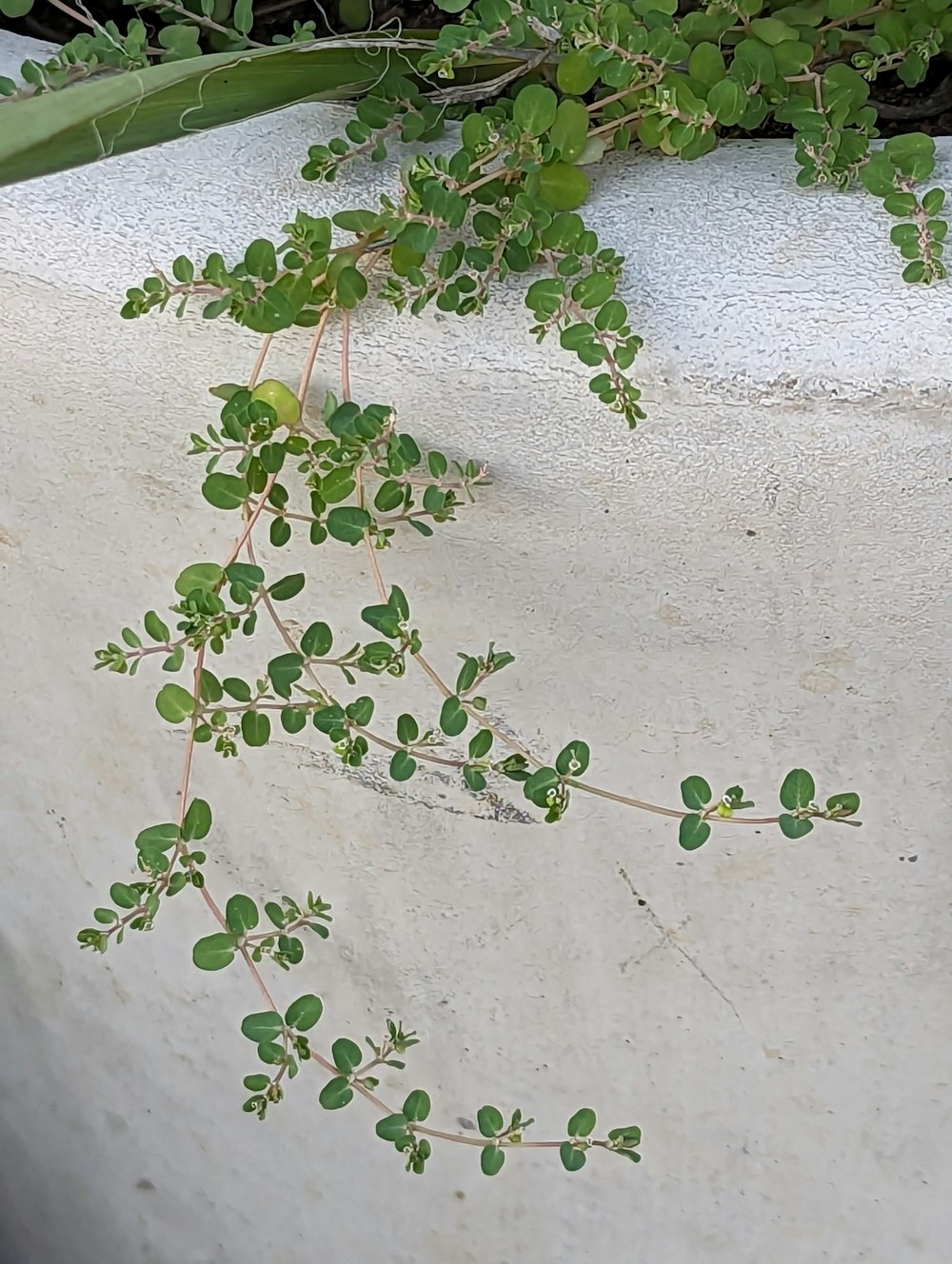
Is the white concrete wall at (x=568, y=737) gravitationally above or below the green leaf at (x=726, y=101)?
below

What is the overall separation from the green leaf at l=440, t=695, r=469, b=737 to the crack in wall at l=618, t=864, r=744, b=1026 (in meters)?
0.20

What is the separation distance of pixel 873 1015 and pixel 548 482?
0.42 meters


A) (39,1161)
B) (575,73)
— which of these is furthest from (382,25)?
(39,1161)

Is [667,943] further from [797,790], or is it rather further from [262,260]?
[262,260]

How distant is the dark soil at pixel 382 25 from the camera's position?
34.0 inches

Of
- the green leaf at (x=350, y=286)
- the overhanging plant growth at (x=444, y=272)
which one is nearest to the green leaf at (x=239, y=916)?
the overhanging plant growth at (x=444, y=272)

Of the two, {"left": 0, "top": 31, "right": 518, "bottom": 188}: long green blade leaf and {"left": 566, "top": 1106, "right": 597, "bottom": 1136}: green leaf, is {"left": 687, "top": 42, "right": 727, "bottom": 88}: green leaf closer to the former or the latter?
{"left": 0, "top": 31, "right": 518, "bottom": 188}: long green blade leaf

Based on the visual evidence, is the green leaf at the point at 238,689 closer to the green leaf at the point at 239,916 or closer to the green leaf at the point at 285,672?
the green leaf at the point at 285,672

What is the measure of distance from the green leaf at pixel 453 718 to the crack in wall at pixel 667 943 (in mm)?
199

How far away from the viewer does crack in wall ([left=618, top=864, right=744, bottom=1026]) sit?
2.62ft

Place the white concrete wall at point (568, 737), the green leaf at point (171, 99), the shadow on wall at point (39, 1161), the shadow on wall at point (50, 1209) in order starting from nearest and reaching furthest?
the green leaf at point (171, 99)
the white concrete wall at point (568, 737)
the shadow on wall at point (39, 1161)
the shadow on wall at point (50, 1209)

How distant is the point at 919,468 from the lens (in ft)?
1.98

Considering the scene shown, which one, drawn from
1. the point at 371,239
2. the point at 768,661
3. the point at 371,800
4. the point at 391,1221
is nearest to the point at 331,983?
the point at 371,800

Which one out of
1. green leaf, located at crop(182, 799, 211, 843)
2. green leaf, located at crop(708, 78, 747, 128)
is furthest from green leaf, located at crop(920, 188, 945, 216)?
green leaf, located at crop(182, 799, 211, 843)
